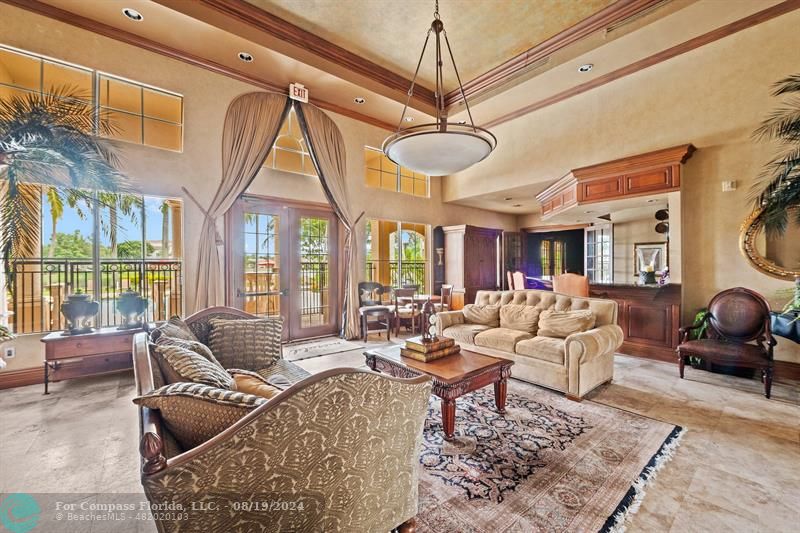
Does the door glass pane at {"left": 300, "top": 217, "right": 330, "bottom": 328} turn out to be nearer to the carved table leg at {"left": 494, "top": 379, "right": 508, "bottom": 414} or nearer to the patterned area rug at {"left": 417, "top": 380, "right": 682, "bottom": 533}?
the patterned area rug at {"left": 417, "top": 380, "right": 682, "bottom": 533}

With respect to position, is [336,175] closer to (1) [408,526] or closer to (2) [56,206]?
(2) [56,206]

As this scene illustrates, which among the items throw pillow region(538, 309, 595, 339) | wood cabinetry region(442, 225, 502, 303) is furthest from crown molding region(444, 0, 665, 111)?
throw pillow region(538, 309, 595, 339)

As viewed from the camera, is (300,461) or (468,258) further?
(468,258)

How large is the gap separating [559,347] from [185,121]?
17.7ft

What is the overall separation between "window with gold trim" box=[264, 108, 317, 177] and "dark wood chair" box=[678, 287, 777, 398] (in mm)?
5802

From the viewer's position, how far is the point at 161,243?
434 cm

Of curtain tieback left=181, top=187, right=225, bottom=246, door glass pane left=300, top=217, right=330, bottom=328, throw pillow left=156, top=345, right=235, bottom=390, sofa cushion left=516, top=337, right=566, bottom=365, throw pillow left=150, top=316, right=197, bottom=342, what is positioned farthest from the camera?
door glass pane left=300, top=217, right=330, bottom=328

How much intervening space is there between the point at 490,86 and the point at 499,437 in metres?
4.79

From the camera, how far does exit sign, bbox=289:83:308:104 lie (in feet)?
16.6

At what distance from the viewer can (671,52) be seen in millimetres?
4305

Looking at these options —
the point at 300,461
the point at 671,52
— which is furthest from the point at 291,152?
the point at 671,52

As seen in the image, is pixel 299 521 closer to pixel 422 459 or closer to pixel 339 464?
pixel 339 464

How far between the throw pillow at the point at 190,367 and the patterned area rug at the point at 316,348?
305cm

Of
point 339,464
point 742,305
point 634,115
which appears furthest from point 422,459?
point 634,115
